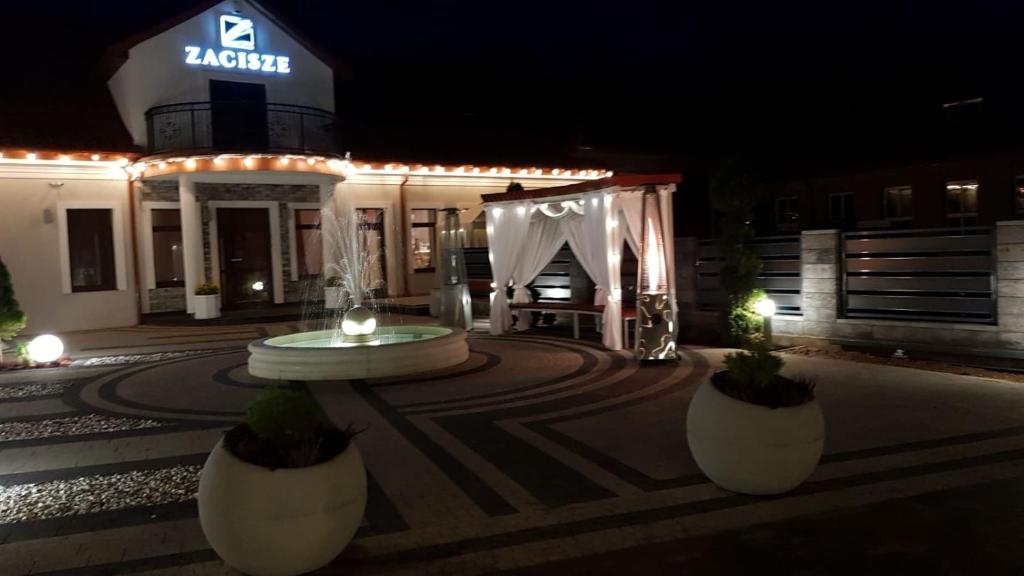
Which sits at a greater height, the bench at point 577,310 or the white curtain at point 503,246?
the white curtain at point 503,246

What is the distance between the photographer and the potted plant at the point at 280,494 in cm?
413

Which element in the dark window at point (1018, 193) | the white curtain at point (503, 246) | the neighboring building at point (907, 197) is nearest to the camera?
the white curtain at point (503, 246)

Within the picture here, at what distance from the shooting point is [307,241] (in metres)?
20.9

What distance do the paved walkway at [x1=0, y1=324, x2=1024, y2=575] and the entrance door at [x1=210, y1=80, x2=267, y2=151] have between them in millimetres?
9894

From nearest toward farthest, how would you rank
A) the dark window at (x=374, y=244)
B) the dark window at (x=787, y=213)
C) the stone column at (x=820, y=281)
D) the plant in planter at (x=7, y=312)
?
the stone column at (x=820, y=281), the plant in planter at (x=7, y=312), the dark window at (x=374, y=244), the dark window at (x=787, y=213)

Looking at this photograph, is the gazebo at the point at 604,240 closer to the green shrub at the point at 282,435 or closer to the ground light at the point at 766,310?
the ground light at the point at 766,310

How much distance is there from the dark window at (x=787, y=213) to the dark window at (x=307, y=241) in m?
13.9

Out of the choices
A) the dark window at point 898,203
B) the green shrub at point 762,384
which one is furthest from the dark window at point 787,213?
the green shrub at point 762,384

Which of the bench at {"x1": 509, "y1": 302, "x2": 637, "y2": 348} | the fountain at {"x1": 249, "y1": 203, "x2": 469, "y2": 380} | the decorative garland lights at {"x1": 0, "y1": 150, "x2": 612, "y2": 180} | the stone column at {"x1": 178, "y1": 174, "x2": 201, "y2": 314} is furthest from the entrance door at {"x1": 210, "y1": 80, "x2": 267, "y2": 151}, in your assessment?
the bench at {"x1": 509, "y1": 302, "x2": 637, "y2": 348}

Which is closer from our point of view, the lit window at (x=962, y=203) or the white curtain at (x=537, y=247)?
the white curtain at (x=537, y=247)

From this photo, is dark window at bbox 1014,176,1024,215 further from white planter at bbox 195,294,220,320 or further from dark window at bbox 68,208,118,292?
dark window at bbox 68,208,118,292

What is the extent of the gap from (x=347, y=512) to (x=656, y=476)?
101 inches

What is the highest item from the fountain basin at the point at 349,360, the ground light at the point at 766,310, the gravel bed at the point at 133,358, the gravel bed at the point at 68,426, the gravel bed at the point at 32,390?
the ground light at the point at 766,310

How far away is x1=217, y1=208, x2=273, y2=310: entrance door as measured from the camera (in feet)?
64.7
